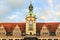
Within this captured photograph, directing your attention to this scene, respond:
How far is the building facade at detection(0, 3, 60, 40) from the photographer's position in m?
89.6

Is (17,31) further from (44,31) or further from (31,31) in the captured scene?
(44,31)

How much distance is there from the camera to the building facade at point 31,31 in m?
89.6

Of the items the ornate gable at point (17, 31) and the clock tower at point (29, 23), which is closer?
the clock tower at point (29, 23)

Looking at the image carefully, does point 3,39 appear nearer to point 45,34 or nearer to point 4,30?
point 4,30

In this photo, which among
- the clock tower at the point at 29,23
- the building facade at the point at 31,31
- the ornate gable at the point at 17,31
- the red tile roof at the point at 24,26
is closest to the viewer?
the building facade at the point at 31,31

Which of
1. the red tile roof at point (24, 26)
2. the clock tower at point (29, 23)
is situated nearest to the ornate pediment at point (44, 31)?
the red tile roof at point (24, 26)

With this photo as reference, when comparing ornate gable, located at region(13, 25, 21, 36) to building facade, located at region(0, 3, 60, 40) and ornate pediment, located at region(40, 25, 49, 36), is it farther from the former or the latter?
ornate pediment, located at region(40, 25, 49, 36)

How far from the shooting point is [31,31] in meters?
89.8

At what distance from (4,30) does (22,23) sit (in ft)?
24.0

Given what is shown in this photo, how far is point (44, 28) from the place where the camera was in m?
91.0

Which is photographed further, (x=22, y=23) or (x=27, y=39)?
(x=22, y=23)

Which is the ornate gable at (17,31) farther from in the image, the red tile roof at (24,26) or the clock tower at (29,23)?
the clock tower at (29,23)

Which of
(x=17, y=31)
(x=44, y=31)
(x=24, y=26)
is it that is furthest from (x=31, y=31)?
(x=17, y=31)

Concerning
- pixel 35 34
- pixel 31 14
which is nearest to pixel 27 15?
pixel 31 14
